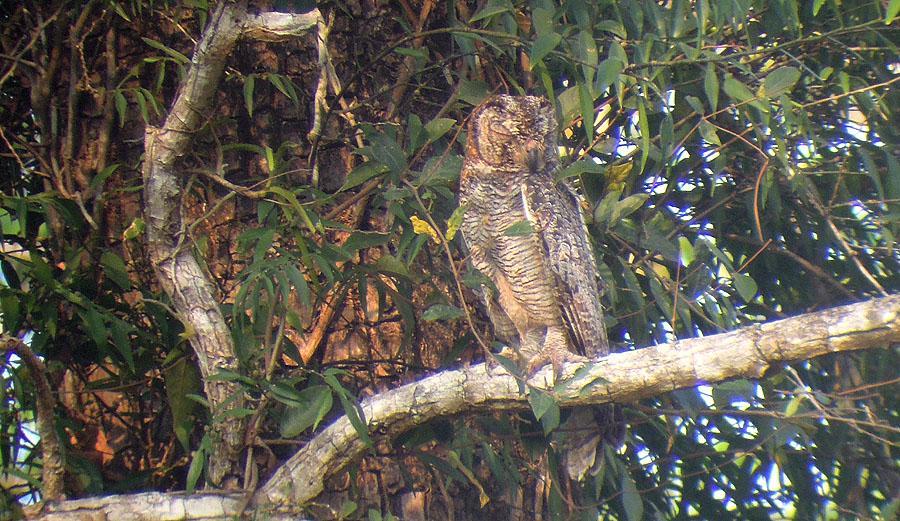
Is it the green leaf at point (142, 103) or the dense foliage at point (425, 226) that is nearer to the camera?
the dense foliage at point (425, 226)

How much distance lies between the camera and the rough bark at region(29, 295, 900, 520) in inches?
59.7

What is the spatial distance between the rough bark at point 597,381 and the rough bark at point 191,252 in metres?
0.16

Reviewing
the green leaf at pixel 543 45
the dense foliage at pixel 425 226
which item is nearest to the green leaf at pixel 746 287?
the dense foliage at pixel 425 226

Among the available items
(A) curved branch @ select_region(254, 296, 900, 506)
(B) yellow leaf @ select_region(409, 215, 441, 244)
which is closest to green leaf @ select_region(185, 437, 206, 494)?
(A) curved branch @ select_region(254, 296, 900, 506)

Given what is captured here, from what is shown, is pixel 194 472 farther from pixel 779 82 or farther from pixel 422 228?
pixel 779 82

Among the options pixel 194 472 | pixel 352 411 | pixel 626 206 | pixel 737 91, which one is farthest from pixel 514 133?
pixel 194 472

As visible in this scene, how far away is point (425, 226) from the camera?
6.49 ft

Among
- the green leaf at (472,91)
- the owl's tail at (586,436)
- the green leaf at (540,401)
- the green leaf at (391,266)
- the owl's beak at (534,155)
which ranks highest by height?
the green leaf at (472,91)

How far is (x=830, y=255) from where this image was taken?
9.28 ft

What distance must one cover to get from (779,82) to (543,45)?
1.90ft

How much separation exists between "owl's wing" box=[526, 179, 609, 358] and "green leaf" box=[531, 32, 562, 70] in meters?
0.66

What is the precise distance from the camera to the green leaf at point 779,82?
2045mm

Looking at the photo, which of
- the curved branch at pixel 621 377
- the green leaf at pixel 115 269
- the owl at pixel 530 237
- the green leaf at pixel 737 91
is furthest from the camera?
the owl at pixel 530 237

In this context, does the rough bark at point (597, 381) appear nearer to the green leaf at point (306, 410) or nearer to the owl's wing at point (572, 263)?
the green leaf at point (306, 410)
